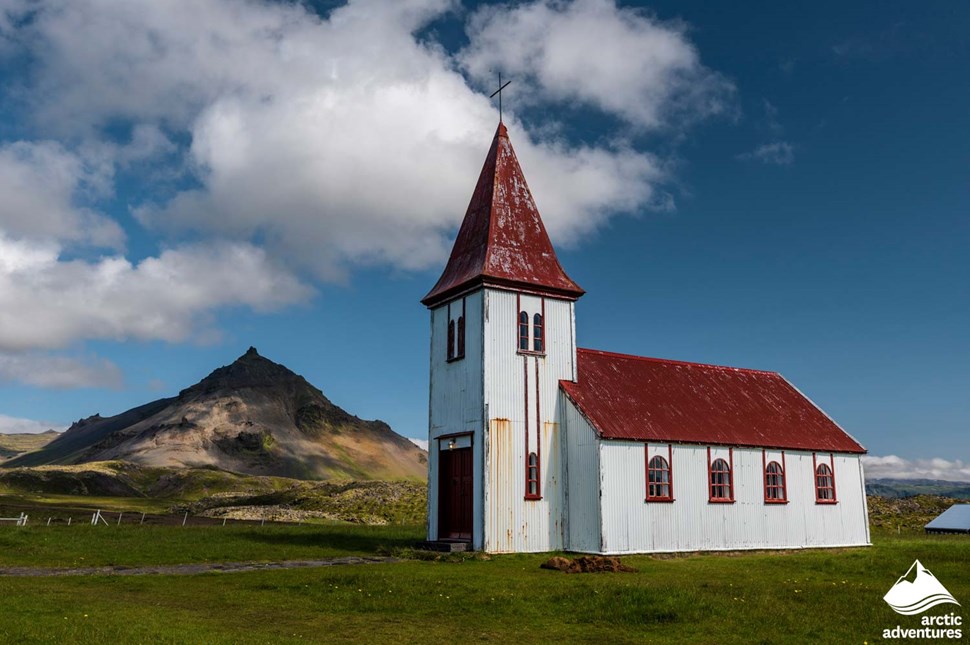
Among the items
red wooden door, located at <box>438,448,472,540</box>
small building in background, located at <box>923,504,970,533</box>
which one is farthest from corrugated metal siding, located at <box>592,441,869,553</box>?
small building in background, located at <box>923,504,970,533</box>

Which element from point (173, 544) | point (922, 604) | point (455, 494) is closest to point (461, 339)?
point (455, 494)

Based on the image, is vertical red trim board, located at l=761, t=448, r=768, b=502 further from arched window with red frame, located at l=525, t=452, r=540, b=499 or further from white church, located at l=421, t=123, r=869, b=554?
arched window with red frame, located at l=525, t=452, r=540, b=499

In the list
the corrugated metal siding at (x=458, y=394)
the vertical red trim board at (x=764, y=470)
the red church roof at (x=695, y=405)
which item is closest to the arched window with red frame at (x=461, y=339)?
the corrugated metal siding at (x=458, y=394)

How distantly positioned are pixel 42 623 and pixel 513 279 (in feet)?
62.9

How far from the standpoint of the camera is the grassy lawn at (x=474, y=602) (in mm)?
13312

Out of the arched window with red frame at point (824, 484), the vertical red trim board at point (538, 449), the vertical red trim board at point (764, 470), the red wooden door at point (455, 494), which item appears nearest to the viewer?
the vertical red trim board at point (538, 449)

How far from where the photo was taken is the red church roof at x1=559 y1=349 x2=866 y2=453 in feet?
98.2

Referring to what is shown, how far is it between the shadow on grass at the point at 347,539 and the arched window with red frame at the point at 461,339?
288 inches

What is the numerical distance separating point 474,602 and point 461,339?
1464cm

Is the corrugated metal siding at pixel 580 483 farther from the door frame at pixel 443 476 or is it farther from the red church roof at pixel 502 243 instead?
the red church roof at pixel 502 243

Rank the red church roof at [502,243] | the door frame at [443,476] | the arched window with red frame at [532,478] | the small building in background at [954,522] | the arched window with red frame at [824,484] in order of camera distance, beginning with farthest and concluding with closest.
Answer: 1. the small building in background at [954,522]
2. the arched window with red frame at [824,484]
3. the red church roof at [502,243]
4. the door frame at [443,476]
5. the arched window with red frame at [532,478]

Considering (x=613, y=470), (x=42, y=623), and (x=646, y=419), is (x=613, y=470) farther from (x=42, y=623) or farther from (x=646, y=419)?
(x=42, y=623)

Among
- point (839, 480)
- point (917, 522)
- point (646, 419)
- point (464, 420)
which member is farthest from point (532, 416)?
point (917, 522)

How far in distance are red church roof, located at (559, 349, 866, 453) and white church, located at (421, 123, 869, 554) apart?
0.10 meters
